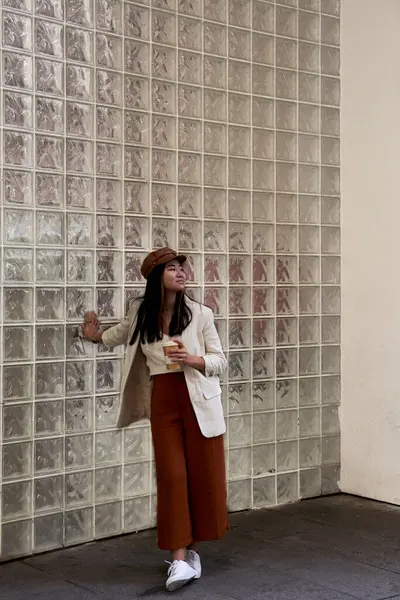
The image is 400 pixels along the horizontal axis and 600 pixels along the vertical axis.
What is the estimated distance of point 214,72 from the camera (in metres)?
4.98

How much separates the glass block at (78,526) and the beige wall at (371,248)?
1782 mm

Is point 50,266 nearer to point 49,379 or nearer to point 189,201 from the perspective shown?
point 49,379

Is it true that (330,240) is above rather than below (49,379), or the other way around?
above

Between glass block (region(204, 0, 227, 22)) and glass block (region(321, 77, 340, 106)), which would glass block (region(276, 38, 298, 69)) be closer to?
glass block (region(321, 77, 340, 106))

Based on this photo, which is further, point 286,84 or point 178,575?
point 286,84

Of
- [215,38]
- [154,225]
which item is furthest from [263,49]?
[154,225]

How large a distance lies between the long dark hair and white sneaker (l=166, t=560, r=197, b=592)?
964 mm

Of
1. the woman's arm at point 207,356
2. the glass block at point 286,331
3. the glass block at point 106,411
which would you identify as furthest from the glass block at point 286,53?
the glass block at point 106,411

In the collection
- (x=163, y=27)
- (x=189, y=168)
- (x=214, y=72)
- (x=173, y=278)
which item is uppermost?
Result: (x=163, y=27)

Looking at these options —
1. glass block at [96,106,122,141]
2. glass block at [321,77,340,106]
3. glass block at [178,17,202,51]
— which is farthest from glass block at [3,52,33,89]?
glass block at [321,77,340,106]

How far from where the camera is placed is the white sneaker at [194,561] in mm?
3949

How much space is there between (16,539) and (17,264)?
129 centimetres

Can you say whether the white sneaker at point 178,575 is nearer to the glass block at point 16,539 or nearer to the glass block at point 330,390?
the glass block at point 16,539

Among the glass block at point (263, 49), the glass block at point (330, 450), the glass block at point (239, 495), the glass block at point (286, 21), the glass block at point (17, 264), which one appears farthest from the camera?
the glass block at point (330, 450)
